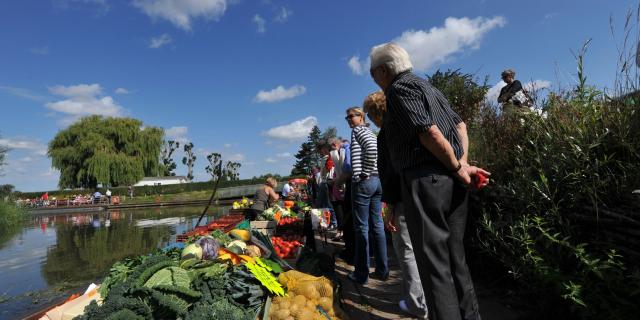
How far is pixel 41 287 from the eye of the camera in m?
6.23

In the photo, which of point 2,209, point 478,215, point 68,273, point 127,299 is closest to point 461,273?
point 478,215

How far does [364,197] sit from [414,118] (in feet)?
6.11

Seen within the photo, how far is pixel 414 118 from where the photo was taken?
1.97 m

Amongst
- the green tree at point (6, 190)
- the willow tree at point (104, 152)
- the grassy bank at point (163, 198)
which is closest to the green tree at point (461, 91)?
the green tree at point (6, 190)

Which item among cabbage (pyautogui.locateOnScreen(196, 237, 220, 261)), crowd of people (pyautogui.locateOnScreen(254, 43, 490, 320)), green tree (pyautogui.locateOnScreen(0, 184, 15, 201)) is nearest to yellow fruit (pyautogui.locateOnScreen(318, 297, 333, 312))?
crowd of people (pyautogui.locateOnScreen(254, 43, 490, 320))

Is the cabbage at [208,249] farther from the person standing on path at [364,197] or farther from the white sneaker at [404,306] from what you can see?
the white sneaker at [404,306]

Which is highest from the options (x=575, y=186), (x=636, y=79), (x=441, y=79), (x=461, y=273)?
(x=441, y=79)

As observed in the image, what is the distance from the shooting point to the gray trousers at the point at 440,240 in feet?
6.40

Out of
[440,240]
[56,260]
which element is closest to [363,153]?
[440,240]

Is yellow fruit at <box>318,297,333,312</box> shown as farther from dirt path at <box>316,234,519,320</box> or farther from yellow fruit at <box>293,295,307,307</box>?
dirt path at <box>316,234,519,320</box>

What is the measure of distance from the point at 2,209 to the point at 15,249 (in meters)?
11.4

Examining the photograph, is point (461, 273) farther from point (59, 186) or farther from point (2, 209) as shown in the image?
point (59, 186)

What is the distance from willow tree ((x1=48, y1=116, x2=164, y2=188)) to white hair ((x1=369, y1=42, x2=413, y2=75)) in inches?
1729

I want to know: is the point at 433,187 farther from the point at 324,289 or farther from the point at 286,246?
the point at 286,246
